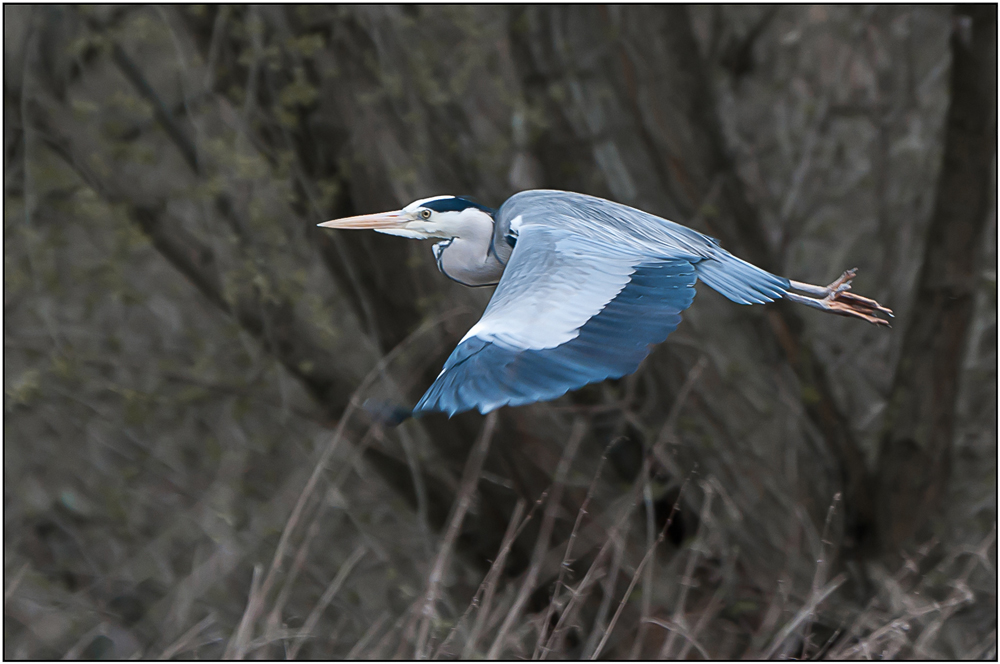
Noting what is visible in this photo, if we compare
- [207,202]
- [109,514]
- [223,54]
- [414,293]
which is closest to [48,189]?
[207,202]

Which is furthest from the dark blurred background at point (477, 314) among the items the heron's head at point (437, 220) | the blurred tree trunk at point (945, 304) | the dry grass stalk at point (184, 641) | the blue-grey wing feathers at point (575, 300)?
the blue-grey wing feathers at point (575, 300)

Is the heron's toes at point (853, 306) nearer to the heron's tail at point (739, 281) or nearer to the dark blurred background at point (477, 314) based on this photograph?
the heron's tail at point (739, 281)

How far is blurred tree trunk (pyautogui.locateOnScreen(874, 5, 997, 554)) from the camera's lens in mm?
3502

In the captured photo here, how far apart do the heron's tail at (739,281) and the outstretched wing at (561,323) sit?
110mm

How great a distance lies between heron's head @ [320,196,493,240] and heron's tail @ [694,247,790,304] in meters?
0.59

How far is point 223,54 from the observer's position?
135 inches

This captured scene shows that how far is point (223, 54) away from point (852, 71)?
3.07 m

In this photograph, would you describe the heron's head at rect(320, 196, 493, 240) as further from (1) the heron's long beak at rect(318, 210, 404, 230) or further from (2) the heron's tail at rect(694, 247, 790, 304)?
(2) the heron's tail at rect(694, 247, 790, 304)

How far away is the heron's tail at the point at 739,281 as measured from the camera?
73.4 inches

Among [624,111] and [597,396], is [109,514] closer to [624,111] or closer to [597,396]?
[597,396]

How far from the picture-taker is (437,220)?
7.72 feet

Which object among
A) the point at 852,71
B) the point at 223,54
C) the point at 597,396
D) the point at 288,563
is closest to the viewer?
the point at 223,54

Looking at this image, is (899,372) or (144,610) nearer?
(899,372)

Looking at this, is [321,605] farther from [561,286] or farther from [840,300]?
[840,300]
